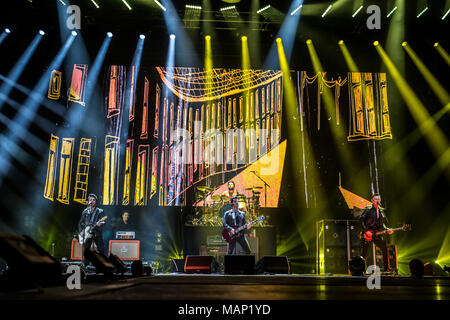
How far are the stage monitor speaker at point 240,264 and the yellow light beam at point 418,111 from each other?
5971mm

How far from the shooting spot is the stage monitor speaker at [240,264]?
7.28m

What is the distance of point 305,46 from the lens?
1055 centimetres

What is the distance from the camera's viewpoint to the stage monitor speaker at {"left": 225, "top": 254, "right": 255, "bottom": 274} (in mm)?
7281

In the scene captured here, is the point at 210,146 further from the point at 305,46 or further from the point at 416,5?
the point at 416,5

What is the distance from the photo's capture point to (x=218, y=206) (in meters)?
9.62

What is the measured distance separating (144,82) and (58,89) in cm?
211

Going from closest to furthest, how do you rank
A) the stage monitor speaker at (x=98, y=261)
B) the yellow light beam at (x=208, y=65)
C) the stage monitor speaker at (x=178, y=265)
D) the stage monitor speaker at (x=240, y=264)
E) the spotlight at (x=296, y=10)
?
the stage monitor speaker at (x=98, y=261), the stage monitor speaker at (x=240, y=264), the stage monitor speaker at (x=178, y=265), the spotlight at (x=296, y=10), the yellow light beam at (x=208, y=65)

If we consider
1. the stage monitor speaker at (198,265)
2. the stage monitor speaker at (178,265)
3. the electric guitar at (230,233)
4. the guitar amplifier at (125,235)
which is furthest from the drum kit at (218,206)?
the stage monitor speaker at (198,265)

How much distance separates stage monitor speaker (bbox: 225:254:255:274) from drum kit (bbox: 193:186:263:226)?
212 cm

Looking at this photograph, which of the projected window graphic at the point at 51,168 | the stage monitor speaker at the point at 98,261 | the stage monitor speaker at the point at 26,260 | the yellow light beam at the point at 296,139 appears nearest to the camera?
the stage monitor speaker at the point at 26,260

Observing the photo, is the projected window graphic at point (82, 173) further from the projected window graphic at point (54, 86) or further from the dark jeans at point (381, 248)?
the dark jeans at point (381, 248)

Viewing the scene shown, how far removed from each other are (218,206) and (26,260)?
7.20m

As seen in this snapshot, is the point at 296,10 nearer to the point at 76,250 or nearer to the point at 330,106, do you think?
the point at 330,106
